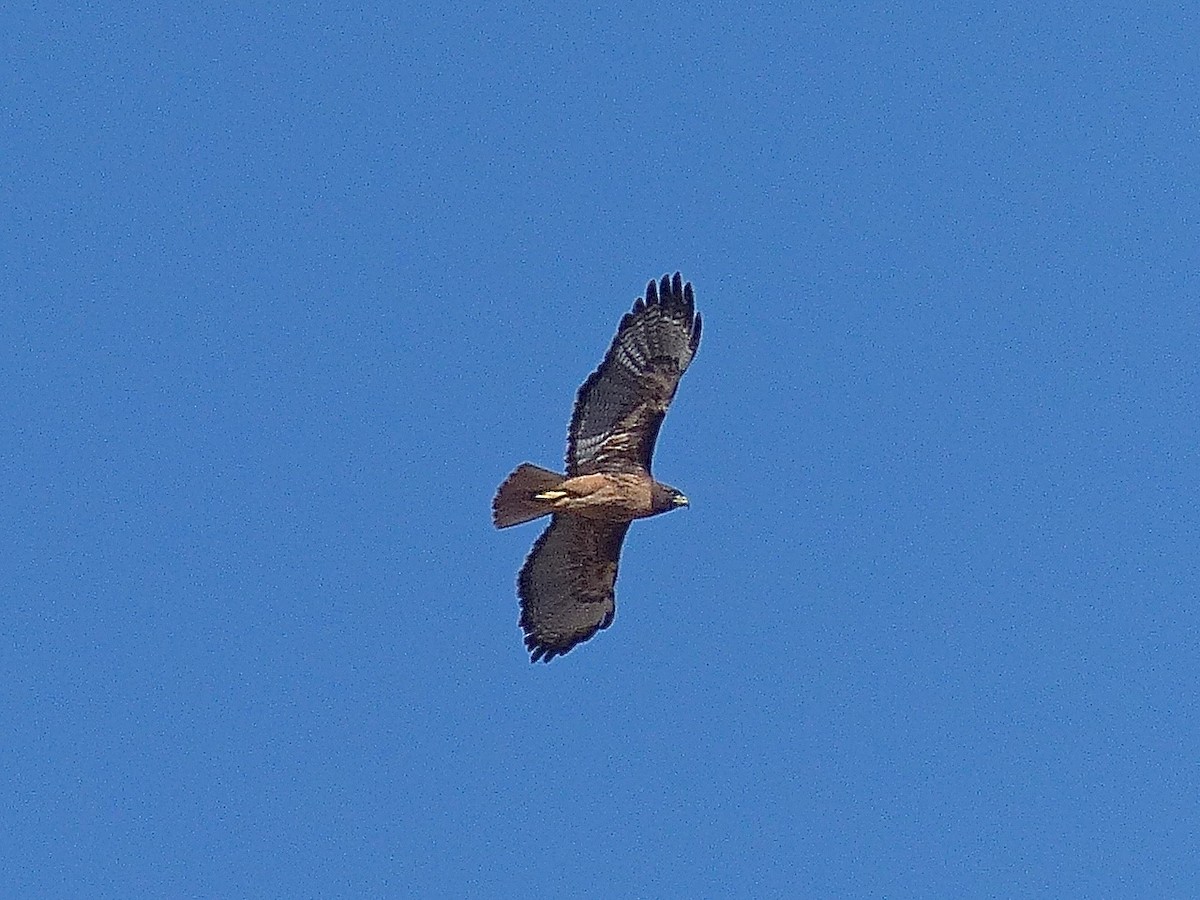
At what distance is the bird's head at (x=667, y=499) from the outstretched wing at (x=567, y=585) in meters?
0.48

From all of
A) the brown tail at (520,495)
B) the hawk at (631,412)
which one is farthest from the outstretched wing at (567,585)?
the brown tail at (520,495)

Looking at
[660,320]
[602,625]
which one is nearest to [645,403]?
[660,320]

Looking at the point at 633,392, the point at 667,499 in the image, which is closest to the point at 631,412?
the point at 633,392

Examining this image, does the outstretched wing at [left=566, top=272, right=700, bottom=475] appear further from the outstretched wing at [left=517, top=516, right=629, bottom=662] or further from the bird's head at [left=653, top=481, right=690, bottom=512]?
the outstretched wing at [left=517, top=516, right=629, bottom=662]

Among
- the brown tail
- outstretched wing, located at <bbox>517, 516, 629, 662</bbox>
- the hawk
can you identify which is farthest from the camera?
outstretched wing, located at <bbox>517, 516, 629, 662</bbox>

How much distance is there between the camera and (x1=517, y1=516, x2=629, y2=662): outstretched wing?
20.0 metres

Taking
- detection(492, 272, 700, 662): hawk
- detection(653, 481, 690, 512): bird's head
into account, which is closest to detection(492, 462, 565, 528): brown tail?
detection(492, 272, 700, 662): hawk

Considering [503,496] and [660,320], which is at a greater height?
[660,320]

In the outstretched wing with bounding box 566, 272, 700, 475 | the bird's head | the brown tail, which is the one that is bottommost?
the brown tail

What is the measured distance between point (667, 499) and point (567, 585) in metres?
1.23

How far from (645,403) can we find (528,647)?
2.28m

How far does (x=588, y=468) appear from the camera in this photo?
19.4m

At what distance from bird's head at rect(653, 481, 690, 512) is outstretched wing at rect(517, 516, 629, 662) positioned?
48 cm

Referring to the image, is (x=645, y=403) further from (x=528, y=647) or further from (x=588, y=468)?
(x=528, y=647)
